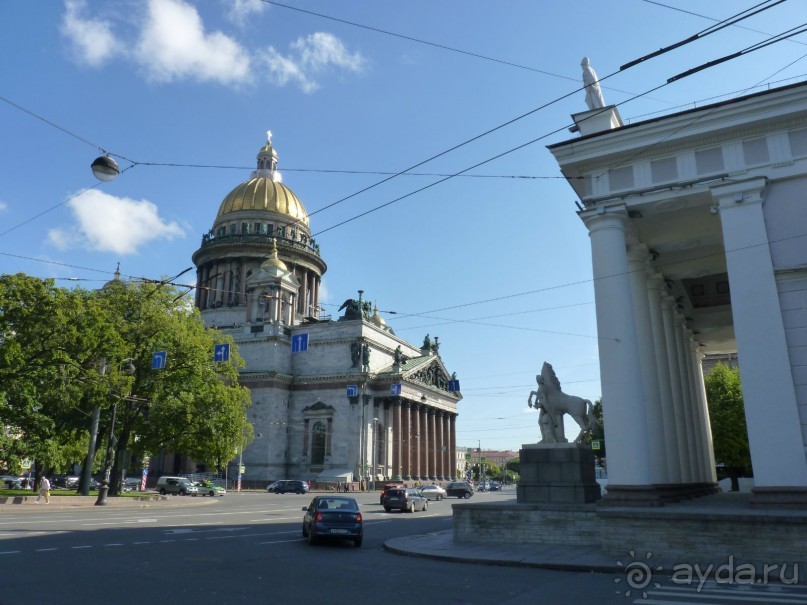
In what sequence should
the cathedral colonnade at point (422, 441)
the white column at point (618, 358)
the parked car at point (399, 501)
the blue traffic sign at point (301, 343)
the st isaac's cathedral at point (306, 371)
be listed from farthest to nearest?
the cathedral colonnade at point (422, 441) → the st isaac's cathedral at point (306, 371) → the blue traffic sign at point (301, 343) → the parked car at point (399, 501) → the white column at point (618, 358)

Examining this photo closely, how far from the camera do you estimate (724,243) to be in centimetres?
1694

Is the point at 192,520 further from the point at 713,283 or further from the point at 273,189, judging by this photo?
the point at 273,189

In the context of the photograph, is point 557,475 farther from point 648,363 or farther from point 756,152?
point 756,152

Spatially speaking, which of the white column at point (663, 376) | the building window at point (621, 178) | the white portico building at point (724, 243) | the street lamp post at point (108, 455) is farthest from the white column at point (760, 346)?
the street lamp post at point (108, 455)

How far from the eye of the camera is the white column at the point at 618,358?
52.5 feet

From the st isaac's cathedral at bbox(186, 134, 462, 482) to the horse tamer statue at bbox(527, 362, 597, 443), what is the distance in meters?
42.8

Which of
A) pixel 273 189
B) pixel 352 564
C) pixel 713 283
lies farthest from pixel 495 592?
pixel 273 189

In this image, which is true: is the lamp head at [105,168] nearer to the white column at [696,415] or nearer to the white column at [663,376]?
the white column at [663,376]

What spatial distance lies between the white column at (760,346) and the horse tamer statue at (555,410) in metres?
5.16

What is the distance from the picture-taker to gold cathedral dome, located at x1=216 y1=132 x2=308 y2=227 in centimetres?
8738

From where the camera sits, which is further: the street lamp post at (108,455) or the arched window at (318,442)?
the arched window at (318,442)

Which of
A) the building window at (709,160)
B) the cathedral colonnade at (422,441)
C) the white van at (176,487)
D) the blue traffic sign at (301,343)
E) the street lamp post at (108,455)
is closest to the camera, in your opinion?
the building window at (709,160)

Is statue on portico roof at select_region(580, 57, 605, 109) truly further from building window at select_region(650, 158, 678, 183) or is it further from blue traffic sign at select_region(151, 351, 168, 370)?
blue traffic sign at select_region(151, 351, 168, 370)

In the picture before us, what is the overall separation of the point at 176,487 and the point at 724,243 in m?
49.4
